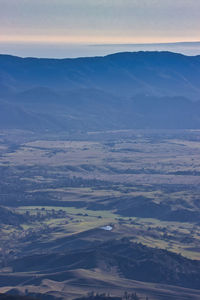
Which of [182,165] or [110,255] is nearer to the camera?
[110,255]

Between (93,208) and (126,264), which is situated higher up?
(126,264)

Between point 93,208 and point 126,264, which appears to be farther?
point 93,208

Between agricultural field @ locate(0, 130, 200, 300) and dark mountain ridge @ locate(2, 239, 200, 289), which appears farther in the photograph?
agricultural field @ locate(0, 130, 200, 300)

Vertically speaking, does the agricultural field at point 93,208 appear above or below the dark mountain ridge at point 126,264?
below

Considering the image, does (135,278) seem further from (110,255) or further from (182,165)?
(182,165)

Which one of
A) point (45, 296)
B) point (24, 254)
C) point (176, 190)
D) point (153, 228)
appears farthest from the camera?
point (176, 190)

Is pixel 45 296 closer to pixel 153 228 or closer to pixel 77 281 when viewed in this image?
pixel 77 281

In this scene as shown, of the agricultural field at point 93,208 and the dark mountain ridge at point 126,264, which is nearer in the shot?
the dark mountain ridge at point 126,264

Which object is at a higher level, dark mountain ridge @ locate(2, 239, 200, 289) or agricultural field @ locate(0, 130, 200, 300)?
dark mountain ridge @ locate(2, 239, 200, 289)

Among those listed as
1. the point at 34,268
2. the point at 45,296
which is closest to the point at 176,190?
the point at 34,268

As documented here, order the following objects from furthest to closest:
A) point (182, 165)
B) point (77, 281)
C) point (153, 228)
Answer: point (182, 165) < point (153, 228) < point (77, 281)
